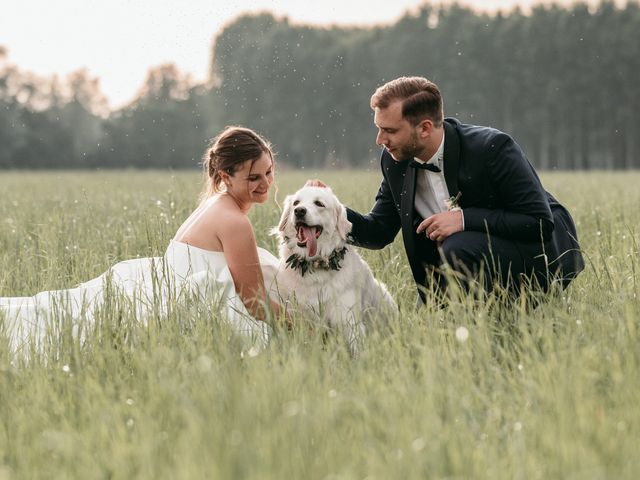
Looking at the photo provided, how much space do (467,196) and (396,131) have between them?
0.67 m

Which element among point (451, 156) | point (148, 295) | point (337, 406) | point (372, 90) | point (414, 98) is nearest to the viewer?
point (337, 406)

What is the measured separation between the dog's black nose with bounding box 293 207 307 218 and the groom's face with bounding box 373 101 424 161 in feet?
2.44

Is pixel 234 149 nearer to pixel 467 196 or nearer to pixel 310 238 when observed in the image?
pixel 310 238

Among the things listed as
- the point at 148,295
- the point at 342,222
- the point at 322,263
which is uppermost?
the point at 342,222

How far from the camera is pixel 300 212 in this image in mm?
4859

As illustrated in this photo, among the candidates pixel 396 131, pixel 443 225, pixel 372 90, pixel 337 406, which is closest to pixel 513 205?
pixel 443 225

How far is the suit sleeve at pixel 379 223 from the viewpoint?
552 centimetres

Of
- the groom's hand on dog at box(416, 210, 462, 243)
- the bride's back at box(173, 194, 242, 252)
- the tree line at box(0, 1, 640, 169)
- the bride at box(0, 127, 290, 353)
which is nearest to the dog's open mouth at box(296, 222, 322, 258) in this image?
the bride at box(0, 127, 290, 353)

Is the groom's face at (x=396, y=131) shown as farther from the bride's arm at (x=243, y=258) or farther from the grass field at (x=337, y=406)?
the grass field at (x=337, y=406)

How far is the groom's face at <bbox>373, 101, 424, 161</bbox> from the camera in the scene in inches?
201

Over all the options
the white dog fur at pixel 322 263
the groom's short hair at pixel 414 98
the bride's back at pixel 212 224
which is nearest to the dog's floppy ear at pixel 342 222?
Result: the white dog fur at pixel 322 263

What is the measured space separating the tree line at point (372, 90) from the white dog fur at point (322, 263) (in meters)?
45.6

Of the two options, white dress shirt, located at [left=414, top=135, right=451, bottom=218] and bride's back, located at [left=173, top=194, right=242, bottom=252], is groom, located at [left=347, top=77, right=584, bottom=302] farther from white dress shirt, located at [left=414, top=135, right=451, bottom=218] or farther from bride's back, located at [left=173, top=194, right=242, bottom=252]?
bride's back, located at [left=173, top=194, right=242, bottom=252]

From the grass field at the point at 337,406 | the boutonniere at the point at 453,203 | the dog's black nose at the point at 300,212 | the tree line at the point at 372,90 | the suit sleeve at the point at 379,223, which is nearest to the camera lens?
the grass field at the point at 337,406
